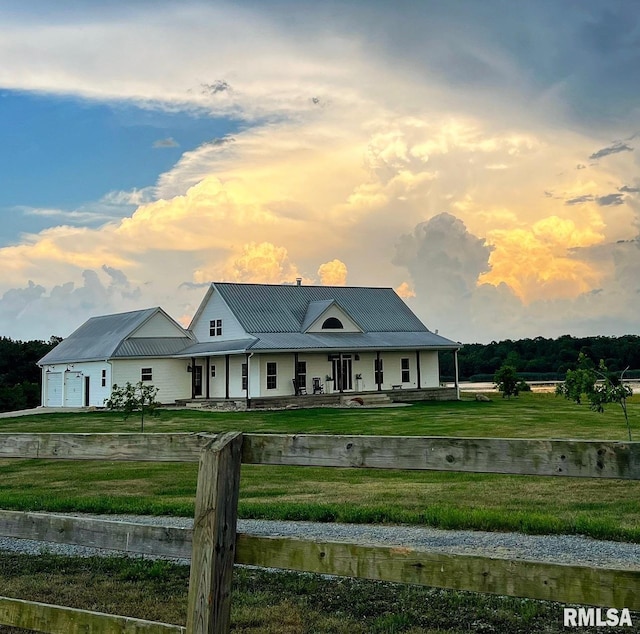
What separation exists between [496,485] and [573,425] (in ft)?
54.2

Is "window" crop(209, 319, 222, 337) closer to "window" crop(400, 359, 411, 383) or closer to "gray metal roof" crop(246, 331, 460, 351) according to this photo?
"gray metal roof" crop(246, 331, 460, 351)

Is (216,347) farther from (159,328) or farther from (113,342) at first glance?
(113,342)

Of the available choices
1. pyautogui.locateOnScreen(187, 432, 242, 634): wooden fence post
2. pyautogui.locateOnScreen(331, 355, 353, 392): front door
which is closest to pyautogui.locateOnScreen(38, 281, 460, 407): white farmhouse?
pyautogui.locateOnScreen(331, 355, 353, 392): front door

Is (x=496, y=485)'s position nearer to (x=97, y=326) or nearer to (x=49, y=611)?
(x=49, y=611)

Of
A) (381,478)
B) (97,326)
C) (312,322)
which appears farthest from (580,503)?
(97,326)

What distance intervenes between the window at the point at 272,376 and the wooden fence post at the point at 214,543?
37191 millimetres

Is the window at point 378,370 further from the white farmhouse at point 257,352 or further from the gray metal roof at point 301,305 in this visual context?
the gray metal roof at point 301,305

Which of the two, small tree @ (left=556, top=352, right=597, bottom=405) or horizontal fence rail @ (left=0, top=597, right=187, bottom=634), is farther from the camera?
small tree @ (left=556, top=352, right=597, bottom=405)

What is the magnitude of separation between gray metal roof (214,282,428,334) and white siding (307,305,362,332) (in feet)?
2.97

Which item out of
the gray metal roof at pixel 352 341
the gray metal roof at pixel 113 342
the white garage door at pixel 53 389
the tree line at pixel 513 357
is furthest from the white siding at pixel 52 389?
the gray metal roof at pixel 352 341

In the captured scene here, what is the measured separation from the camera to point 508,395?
49.1 m

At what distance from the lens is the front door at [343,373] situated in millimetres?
43938

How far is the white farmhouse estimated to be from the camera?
4200 centimetres

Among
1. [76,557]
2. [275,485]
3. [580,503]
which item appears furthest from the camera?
[275,485]
